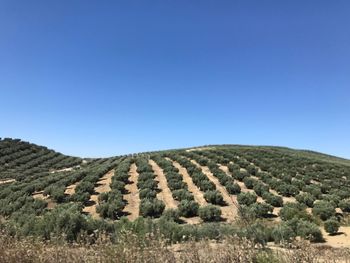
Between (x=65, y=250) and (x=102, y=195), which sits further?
(x=102, y=195)

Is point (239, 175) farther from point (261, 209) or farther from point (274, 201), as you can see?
point (261, 209)

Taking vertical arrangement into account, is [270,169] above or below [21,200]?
above

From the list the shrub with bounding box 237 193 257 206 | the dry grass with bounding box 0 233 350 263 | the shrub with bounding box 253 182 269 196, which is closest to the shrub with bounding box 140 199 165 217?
the shrub with bounding box 237 193 257 206

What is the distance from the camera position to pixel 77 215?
1275 centimetres

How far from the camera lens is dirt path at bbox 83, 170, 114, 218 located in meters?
23.9

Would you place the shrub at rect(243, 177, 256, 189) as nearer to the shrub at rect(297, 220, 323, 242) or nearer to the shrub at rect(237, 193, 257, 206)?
the shrub at rect(237, 193, 257, 206)

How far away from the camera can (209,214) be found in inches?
840

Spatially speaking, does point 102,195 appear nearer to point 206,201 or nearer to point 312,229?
point 206,201

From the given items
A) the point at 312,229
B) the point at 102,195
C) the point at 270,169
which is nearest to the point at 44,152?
the point at 270,169

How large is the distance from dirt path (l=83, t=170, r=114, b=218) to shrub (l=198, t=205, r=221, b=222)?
225 inches

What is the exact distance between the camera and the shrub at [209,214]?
21406 millimetres

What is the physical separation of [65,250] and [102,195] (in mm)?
20847

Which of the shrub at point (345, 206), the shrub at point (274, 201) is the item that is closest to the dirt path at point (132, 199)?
the shrub at point (274, 201)

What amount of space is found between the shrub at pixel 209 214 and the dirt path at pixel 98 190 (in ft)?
18.8
